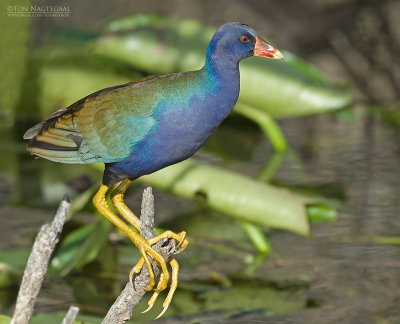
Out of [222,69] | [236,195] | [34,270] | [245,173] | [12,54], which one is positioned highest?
[222,69]

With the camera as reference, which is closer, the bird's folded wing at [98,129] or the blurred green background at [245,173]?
the bird's folded wing at [98,129]

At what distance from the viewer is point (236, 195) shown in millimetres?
3359

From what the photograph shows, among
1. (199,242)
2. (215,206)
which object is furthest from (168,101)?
(199,242)

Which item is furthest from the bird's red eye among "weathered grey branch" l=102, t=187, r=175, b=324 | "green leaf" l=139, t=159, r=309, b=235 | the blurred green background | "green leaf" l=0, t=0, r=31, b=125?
"green leaf" l=0, t=0, r=31, b=125

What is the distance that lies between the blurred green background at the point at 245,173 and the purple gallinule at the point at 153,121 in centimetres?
67

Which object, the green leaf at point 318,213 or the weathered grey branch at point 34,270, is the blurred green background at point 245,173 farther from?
the weathered grey branch at point 34,270

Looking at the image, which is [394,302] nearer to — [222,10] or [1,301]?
[1,301]

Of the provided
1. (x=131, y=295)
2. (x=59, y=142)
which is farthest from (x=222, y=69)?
(x=131, y=295)

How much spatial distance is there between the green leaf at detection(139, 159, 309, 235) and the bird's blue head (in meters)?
1.25

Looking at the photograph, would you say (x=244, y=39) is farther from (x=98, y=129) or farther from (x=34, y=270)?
(x=34, y=270)

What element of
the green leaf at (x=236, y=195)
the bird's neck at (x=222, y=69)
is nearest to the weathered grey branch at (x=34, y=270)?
the bird's neck at (x=222, y=69)

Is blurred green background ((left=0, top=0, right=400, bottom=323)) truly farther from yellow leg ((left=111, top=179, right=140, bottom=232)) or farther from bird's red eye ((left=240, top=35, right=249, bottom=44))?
bird's red eye ((left=240, top=35, right=249, bottom=44))

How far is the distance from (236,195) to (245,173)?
3.47ft

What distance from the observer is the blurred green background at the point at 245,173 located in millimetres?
3229
